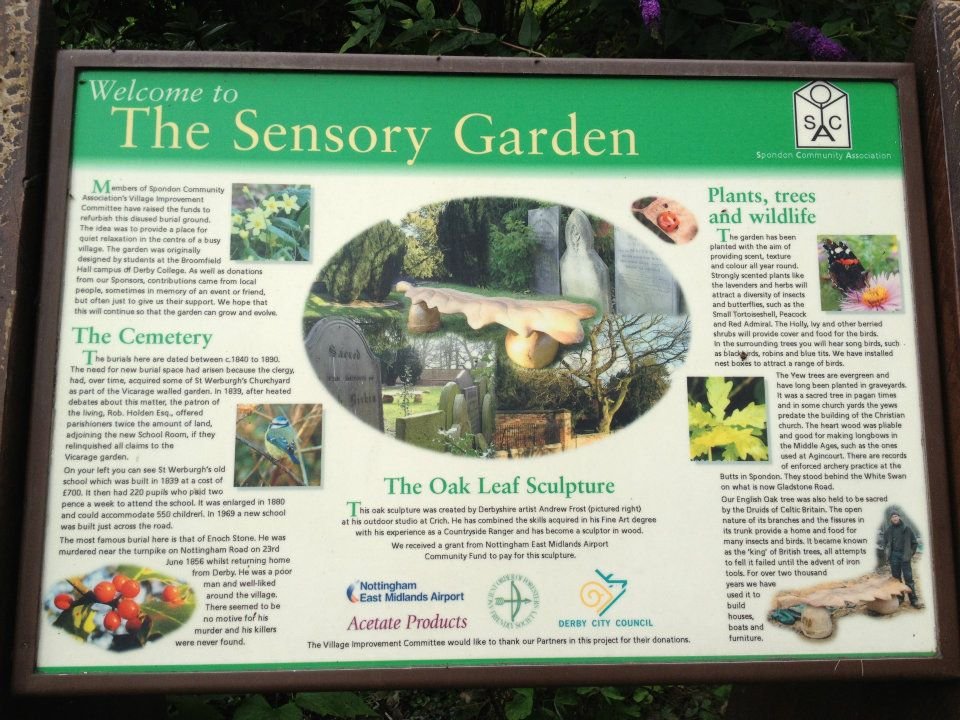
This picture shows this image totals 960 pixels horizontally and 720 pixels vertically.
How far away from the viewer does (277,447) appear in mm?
1771

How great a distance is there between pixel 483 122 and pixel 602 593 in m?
1.07

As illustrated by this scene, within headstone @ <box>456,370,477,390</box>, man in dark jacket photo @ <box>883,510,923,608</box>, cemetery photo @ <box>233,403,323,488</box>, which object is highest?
headstone @ <box>456,370,477,390</box>

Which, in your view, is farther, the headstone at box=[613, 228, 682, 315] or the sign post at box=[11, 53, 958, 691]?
the headstone at box=[613, 228, 682, 315]

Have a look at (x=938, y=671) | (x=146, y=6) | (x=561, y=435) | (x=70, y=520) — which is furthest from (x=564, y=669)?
(x=146, y=6)

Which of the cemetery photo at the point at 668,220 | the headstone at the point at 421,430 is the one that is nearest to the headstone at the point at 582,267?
the cemetery photo at the point at 668,220

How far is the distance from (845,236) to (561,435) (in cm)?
79

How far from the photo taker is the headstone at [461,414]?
182 cm

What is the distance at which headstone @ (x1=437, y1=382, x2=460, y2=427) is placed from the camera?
182cm

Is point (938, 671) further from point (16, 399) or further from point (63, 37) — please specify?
point (63, 37)

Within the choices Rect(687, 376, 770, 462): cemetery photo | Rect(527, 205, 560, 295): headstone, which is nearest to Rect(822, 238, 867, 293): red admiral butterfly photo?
Rect(687, 376, 770, 462): cemetery photo

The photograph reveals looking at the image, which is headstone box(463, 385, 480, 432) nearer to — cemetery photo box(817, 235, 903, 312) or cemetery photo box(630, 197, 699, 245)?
cemetery photo box(630, 197, 699, 245)

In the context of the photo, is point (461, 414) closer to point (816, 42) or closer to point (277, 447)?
point (277, 447)

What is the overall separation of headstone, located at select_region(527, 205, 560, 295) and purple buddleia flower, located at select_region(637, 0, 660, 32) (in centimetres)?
64

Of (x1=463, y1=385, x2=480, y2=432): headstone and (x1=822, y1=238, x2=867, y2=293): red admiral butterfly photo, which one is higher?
(x1=822, y1=238, x2=867, y2=293): red admiral butterfly photo
